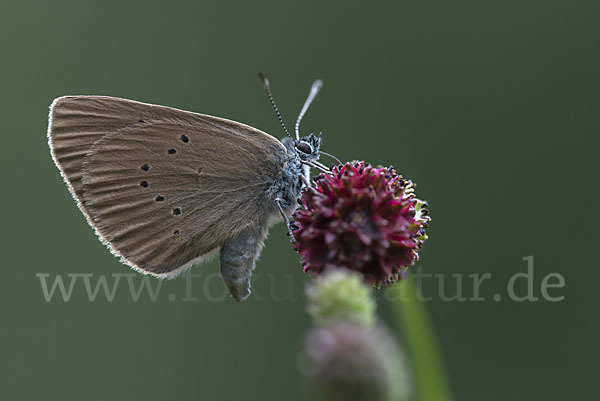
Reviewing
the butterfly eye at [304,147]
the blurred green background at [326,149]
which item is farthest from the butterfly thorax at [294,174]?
the blurred green background at [326,149]

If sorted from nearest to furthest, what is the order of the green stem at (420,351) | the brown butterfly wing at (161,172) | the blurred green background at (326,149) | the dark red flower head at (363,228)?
the green stem at (420,351) → the dark red flower head at (363,228) → the brown butterfly wing at (161,172) → the blurred green background at (326,149)

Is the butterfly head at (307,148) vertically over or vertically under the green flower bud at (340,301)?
over

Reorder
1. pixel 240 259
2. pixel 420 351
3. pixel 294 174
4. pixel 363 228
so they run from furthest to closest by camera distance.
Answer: pixel 294 174 < pixel 240 259 < pixel 363 228 < pixel 420 351

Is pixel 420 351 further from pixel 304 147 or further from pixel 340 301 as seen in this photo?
pixel 304 147

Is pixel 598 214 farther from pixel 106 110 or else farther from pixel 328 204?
pixel 106 110

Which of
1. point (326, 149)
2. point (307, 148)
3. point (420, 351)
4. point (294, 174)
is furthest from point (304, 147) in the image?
point (326, 149)

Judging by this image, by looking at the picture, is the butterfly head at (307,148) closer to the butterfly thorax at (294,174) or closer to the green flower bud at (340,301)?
the butterfly thorax at (294,174)
